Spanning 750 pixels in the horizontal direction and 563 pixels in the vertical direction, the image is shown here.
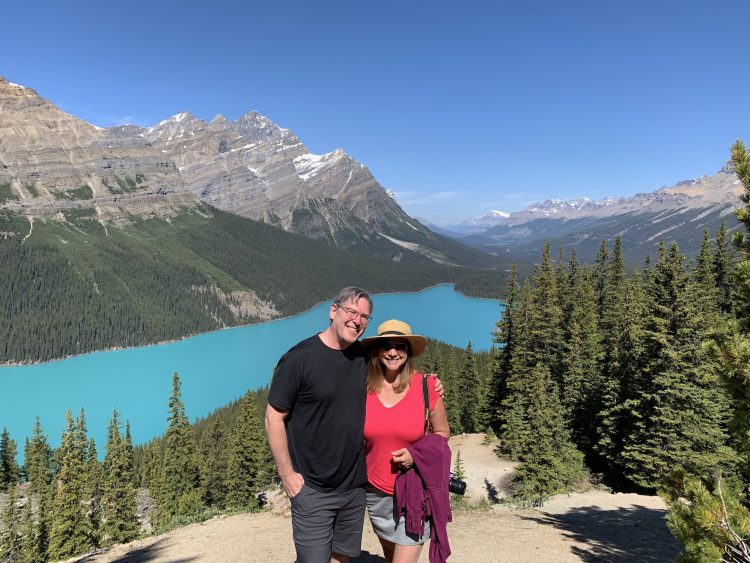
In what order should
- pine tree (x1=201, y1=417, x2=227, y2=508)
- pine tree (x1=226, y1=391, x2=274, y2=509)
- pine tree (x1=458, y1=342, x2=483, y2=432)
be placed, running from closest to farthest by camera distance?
pine tree (x1=226, y1=391, x2=274, y2=509) → pine tree (x1=201, y1=417, x2=227, y2=508) → pine tree (x1=458, y1=342, x2=483, y2=432)

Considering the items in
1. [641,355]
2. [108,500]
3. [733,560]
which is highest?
[733,560]

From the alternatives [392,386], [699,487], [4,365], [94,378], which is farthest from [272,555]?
[4,365]

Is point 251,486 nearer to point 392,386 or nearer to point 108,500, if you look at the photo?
point 108,500

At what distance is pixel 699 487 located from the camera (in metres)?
5.12

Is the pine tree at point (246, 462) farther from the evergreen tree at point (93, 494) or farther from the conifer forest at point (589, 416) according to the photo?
the evergreen tree at point (93, 494)

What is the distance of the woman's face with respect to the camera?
489cm

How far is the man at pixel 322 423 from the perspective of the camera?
4680mm

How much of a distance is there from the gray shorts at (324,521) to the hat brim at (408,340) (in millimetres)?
1662

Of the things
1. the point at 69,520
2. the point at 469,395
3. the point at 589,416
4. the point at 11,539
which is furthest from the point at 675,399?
the point at 11,539

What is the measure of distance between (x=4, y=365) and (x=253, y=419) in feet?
520

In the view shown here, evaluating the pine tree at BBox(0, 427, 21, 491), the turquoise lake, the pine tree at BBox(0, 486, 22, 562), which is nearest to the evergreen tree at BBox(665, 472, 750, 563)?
the pine tree at BBox(0, 486, 22, 562)

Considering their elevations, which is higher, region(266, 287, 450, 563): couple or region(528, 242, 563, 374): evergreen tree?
region(266, 287, 450, 563): couple

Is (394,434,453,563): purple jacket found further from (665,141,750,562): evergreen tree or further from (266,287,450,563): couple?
(665,141,750,562): evergreen tree

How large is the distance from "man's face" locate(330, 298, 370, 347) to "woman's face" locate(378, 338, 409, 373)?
0.33 meters
